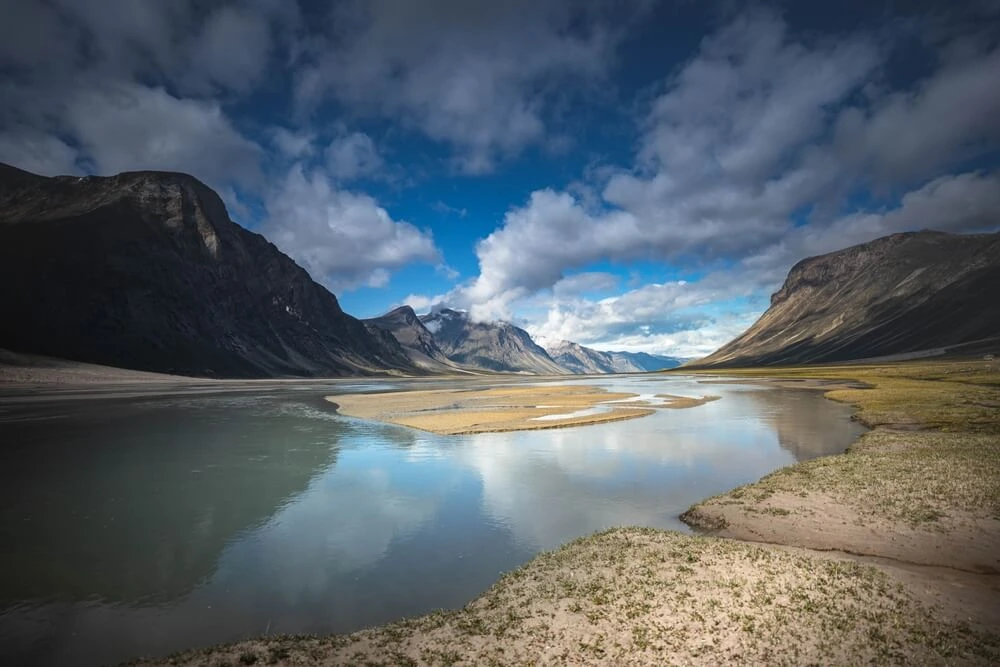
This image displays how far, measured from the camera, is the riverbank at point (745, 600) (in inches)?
442

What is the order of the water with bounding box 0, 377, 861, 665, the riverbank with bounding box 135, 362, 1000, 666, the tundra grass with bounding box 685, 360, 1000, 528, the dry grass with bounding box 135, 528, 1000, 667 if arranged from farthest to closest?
the tundra grass with bounding box 685, 360, 1000, 528 < the water with bounding box 0, 377, 861, 665 < the riverbank with bounding box 135, 362, 1000, 666 < the dry grass with bounding box 135, 528, 1000, 667

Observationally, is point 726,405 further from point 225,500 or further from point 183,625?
point 183,625

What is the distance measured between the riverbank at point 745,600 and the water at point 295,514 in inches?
81.6

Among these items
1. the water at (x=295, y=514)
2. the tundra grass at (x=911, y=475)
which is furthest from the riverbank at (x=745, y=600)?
the water at (x=295, y=514)

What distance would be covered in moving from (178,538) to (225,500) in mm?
5859

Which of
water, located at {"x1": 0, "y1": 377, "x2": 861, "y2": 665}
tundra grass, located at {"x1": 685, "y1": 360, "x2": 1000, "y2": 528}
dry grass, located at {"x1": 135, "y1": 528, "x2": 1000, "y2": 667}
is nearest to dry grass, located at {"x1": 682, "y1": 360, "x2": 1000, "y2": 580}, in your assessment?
tundra grass, located at {"x1": 685, "y1": 360, "x2": 1000, "y2": 528}

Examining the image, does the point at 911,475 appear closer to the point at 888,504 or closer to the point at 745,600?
the point at 888,504

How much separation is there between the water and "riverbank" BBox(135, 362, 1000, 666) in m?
2.07

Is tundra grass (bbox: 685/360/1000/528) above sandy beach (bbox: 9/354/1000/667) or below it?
above

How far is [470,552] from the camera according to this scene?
19500mm

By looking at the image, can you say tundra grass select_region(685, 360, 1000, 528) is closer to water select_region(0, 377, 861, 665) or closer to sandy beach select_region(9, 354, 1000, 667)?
sandy beach select_region(9, 354, 1000, 667)

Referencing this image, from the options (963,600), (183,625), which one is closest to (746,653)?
(963,600)

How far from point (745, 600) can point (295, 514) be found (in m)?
20.2

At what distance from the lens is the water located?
14805 millimetres
